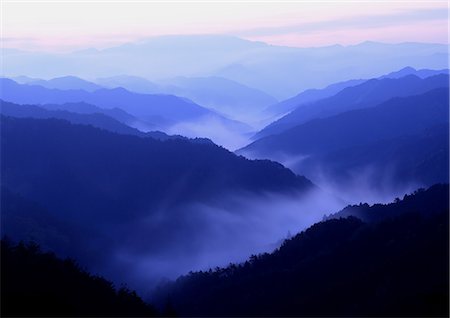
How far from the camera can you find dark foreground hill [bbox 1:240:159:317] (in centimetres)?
3884

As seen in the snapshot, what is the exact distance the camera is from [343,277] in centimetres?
6588

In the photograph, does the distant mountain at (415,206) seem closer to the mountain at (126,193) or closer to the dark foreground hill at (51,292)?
the mountain at (126,193)

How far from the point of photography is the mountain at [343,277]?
170ft

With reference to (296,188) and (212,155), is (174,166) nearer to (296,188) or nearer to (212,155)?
(212,155)

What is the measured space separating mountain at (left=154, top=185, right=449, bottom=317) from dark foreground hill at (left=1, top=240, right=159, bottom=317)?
17.2 meters

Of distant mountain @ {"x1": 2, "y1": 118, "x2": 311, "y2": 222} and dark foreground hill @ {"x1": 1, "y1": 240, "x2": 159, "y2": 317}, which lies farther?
distant mountain @ {"x1": 2, "y1": 118, "x2": 311, "y2": 222}

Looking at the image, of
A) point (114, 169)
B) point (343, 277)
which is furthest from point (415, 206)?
point (114, 169)

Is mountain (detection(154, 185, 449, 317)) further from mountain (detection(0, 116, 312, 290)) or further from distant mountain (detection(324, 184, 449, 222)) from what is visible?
mountain (detection(0, 116, 312, 290))

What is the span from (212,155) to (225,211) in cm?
2351

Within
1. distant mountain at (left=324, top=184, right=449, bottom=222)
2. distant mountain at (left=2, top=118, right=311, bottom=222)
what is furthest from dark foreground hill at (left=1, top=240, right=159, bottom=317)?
distant mountain at (left=2, top=118, right=311, bottom=222)

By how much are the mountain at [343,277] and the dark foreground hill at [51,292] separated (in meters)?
17.2

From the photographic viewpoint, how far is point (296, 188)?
178m

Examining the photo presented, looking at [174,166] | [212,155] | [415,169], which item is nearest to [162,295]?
[174,166]

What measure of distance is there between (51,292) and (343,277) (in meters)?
34.7
